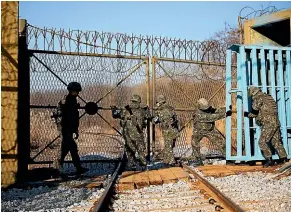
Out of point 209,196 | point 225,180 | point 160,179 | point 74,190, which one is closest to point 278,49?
point 225,180

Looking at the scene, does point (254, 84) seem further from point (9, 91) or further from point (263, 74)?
point (9, 91)

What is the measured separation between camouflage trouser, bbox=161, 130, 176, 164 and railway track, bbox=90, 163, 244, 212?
2.60 metres

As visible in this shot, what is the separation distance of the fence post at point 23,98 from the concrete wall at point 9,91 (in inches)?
43.5

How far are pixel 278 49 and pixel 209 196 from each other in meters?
5.64

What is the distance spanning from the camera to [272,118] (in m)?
8.54

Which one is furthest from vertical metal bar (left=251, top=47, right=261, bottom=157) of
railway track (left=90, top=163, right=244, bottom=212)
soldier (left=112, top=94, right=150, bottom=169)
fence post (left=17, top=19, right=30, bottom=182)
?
fence post (left=17, top=19, right=30, bottom=182)

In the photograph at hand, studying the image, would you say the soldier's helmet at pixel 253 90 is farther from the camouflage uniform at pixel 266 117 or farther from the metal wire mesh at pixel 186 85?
the metal wire mesh at pixel 186 85

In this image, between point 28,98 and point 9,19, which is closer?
point 9,19

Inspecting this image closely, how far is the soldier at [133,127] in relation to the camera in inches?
351

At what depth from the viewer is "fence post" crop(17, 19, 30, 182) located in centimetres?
848

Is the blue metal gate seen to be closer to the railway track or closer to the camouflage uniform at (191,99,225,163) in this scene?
the camouflage uniform at (191,99,225,163)

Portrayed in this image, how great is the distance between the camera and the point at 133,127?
29.7 feet

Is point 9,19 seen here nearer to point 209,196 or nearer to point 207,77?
point 209,196

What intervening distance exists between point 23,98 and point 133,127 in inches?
106
